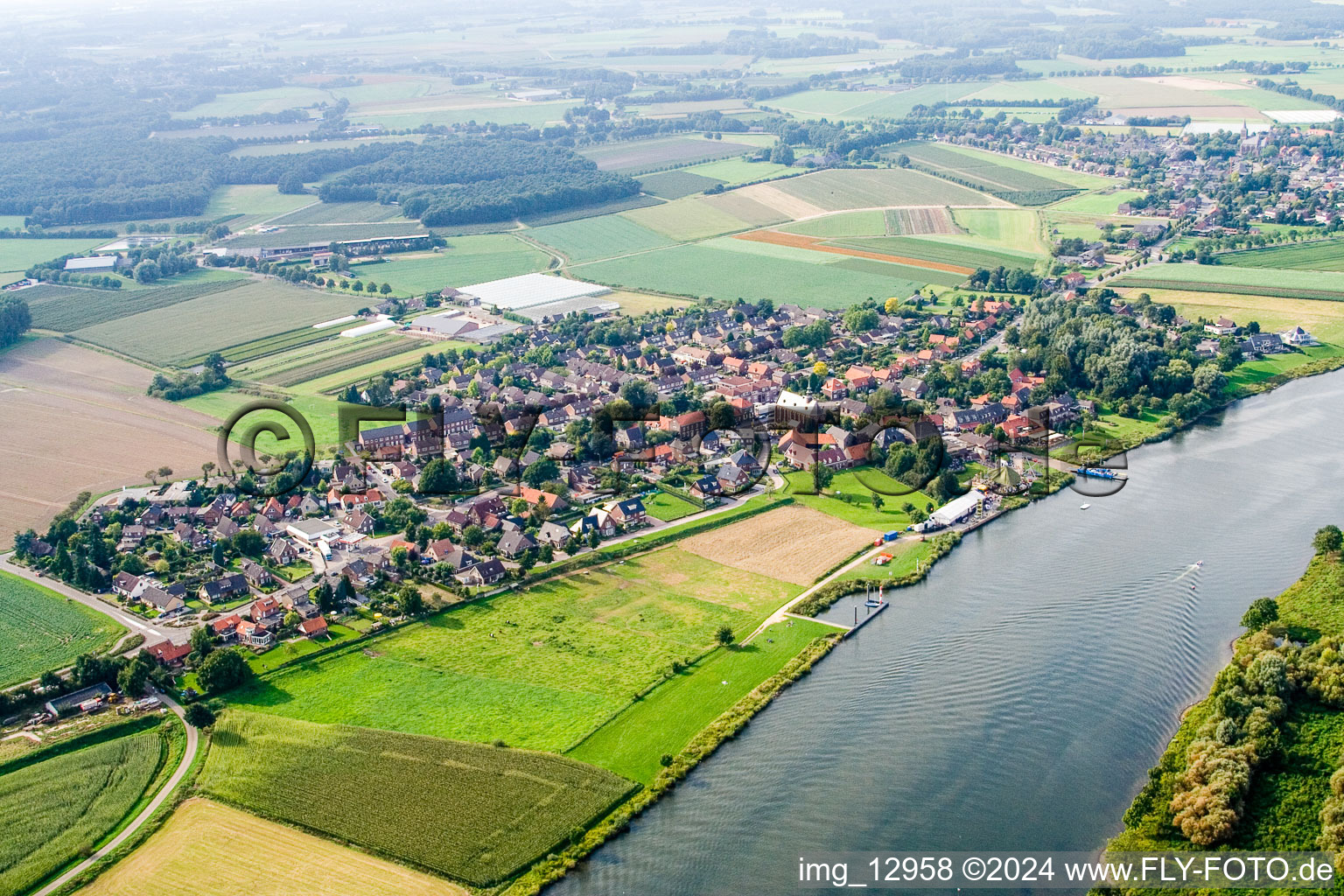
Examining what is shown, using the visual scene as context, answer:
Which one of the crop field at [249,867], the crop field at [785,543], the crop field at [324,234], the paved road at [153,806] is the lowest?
the crop field at [249,867]

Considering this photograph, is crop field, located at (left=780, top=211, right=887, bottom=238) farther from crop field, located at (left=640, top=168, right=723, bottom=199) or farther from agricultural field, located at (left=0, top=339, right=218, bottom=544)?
agricultural field, located at (left=0, top=339, right=218, bottom=544)

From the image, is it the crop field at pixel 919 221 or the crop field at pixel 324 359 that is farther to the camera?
the crop field at pixel 919 221

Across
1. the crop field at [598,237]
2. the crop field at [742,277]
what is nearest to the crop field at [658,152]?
the crop field at [598,237]

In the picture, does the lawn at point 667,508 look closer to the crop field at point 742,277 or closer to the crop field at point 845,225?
the crop field at point 742,277

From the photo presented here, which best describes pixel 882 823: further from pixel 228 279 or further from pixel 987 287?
pixel 228 279

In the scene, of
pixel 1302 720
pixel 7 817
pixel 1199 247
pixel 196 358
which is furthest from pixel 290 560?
pixel 1199 247

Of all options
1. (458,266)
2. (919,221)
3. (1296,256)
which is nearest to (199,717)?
(458,266)
